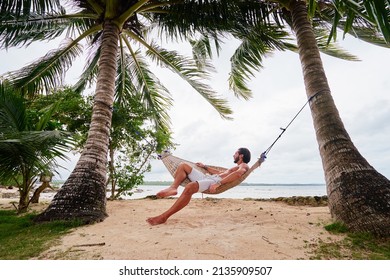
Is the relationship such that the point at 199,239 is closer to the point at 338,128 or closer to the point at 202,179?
the point at 202,179

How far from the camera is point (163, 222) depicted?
323 centimetres

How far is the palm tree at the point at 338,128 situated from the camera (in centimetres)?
204

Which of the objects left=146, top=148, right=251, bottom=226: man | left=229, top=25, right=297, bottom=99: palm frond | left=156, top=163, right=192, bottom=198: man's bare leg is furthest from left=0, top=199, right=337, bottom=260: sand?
left=229, top=25, right=297, bottom=99: palm frond

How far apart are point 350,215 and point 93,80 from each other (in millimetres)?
6489

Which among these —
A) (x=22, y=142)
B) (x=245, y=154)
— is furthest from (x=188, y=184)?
(x=22, y=142)

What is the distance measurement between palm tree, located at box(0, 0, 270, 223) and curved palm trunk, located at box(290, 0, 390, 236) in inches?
84.4

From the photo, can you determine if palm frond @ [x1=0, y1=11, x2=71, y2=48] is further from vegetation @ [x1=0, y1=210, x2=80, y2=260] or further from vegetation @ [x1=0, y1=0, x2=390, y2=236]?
vegetation @ [x1=0, y1=210, x2=80, y2=260]

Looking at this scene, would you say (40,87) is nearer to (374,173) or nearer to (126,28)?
(126,28)

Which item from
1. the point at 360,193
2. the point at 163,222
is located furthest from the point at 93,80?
the point at 360,193

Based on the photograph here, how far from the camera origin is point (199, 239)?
8.38ft

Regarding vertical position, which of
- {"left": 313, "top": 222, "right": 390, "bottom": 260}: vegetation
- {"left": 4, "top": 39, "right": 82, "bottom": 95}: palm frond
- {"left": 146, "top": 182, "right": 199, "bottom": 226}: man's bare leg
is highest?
{"left": 4, "top": 39, "right": 82, "bottom": 95}: palm frond

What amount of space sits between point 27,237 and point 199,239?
1940 millimetres

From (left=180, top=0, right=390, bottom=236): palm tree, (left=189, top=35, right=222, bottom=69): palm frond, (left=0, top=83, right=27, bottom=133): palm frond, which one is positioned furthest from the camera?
(left=189, top=35, right=222, bottom=69): palm frond

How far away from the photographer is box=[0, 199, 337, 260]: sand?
223cm
